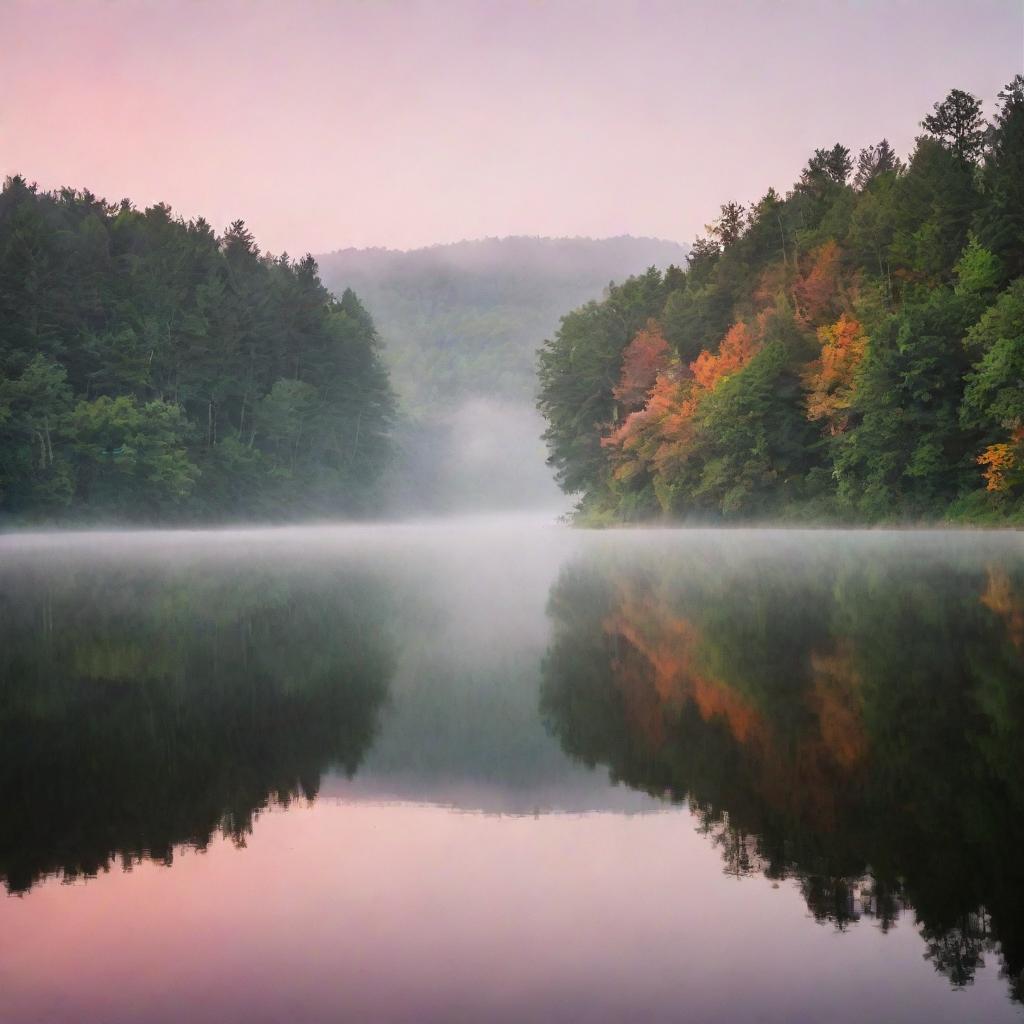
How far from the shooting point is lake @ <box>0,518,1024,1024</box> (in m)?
3.81

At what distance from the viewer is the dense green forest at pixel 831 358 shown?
1900 inches

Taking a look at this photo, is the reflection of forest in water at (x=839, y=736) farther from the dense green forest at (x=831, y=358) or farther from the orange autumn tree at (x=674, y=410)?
the orange autumn tree at (x=674, y=410)

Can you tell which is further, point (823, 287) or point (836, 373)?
point (823, 287)

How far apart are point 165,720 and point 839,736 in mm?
4300

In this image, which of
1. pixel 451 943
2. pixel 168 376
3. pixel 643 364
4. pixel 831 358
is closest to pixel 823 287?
pixel 831 358

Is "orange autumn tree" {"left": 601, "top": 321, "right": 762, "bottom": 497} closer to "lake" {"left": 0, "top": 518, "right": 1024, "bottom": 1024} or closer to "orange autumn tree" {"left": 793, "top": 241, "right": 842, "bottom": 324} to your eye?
"orange autumn tree" {"left": 793, "top": 241, "right": 842, "bottom": 324}

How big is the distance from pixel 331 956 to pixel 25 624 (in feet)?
40.6

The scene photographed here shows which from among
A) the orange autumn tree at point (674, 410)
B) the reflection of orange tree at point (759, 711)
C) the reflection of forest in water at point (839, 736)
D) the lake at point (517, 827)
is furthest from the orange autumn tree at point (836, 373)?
the reflection of orange tree at point (759, 711)

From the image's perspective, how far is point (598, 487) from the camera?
283ft

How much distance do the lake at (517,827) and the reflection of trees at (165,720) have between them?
4 cm

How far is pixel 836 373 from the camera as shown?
56.3m

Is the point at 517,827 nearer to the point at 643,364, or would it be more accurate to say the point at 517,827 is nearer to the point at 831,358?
the point at 831,358

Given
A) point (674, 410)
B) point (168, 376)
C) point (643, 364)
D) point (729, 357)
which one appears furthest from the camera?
point (168, 376)

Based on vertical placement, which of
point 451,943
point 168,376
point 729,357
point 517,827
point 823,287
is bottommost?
point 517,827
